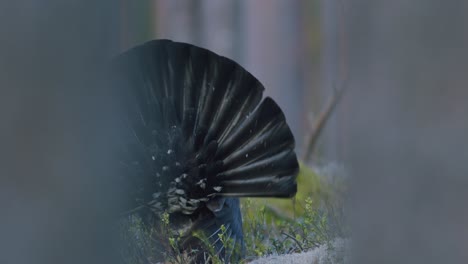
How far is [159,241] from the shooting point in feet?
7.05

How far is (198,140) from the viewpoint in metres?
2.19

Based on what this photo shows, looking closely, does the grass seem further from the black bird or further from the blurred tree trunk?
the blurred tree trunk

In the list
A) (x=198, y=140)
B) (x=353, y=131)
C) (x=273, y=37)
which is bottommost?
(x=273, y=37)

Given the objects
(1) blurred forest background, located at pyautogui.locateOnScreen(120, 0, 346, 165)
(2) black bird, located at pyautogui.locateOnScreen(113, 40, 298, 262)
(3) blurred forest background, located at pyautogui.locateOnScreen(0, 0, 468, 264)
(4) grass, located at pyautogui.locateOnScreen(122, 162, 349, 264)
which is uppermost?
(3) blurred forest background, located at pyautogui.locateOnScreen(0, 0, 468, 264)

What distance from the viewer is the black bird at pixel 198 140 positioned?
2074mm

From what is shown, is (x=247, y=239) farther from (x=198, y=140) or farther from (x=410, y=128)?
(x=410, y=128)

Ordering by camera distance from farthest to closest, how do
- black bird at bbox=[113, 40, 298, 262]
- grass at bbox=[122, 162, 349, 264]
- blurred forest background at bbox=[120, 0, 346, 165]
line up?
blurred forest background at bbox=[120, 0, 346, 165] → black bird at bbox=[113, 40, 298, 262] → grass at bbox=[122, 162, 349, 264]

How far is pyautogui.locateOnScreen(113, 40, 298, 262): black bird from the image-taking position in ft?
6.81

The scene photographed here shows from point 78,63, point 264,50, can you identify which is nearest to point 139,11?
point 264,50

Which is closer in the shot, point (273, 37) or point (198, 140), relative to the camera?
point (198, 140)

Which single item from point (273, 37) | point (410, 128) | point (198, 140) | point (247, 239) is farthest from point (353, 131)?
point (273, 37)

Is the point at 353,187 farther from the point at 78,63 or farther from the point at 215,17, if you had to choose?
the point at 215,17

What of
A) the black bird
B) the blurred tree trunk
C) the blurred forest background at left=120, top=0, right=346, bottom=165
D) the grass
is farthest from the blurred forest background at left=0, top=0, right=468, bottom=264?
the blurred forest background at left=120, top=0, right=346, bottom=165

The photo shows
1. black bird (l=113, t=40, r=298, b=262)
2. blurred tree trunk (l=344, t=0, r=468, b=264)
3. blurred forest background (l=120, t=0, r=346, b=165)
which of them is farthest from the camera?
blurred forest background (l=120, t=0, r=346, b=165)
